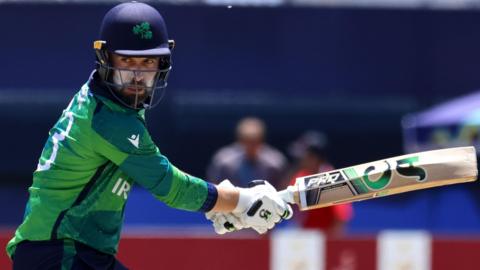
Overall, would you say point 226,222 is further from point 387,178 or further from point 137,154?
point 387,178

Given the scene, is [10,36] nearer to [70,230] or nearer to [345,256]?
[345,256]

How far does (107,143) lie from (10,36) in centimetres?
625

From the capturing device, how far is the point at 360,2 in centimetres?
1035

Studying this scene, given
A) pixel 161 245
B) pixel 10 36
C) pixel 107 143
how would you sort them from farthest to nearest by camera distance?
pixel 10 36
pixel 161 245
pixel 107 143

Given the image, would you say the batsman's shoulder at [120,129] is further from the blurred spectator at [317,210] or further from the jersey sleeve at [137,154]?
the blurred spectator at [317,210]

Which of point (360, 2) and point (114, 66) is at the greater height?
point (360, 2)

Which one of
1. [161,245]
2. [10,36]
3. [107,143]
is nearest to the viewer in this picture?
[107,143]

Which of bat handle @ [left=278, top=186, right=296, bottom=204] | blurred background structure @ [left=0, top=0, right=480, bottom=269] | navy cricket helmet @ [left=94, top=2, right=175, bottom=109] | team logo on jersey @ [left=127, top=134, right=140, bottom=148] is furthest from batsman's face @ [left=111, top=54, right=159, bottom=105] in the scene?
blurred background structure @ [left=0, top=0, right=480, bottom=269]

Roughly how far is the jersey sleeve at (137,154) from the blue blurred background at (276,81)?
227 inches

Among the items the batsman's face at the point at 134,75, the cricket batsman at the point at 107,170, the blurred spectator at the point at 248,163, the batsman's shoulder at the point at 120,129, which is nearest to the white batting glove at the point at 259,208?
the cricket batsman at the point at 107,170

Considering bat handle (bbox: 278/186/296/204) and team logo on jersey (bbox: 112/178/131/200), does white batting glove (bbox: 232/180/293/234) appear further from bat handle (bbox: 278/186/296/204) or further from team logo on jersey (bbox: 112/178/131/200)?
team logo on jersey (bbox: 112/178/131/200)

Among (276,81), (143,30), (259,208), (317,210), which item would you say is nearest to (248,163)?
(317,210)

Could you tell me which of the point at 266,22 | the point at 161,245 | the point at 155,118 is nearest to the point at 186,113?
the point at 155,118

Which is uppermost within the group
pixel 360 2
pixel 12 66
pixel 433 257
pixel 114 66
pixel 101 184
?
pixel 360 2
